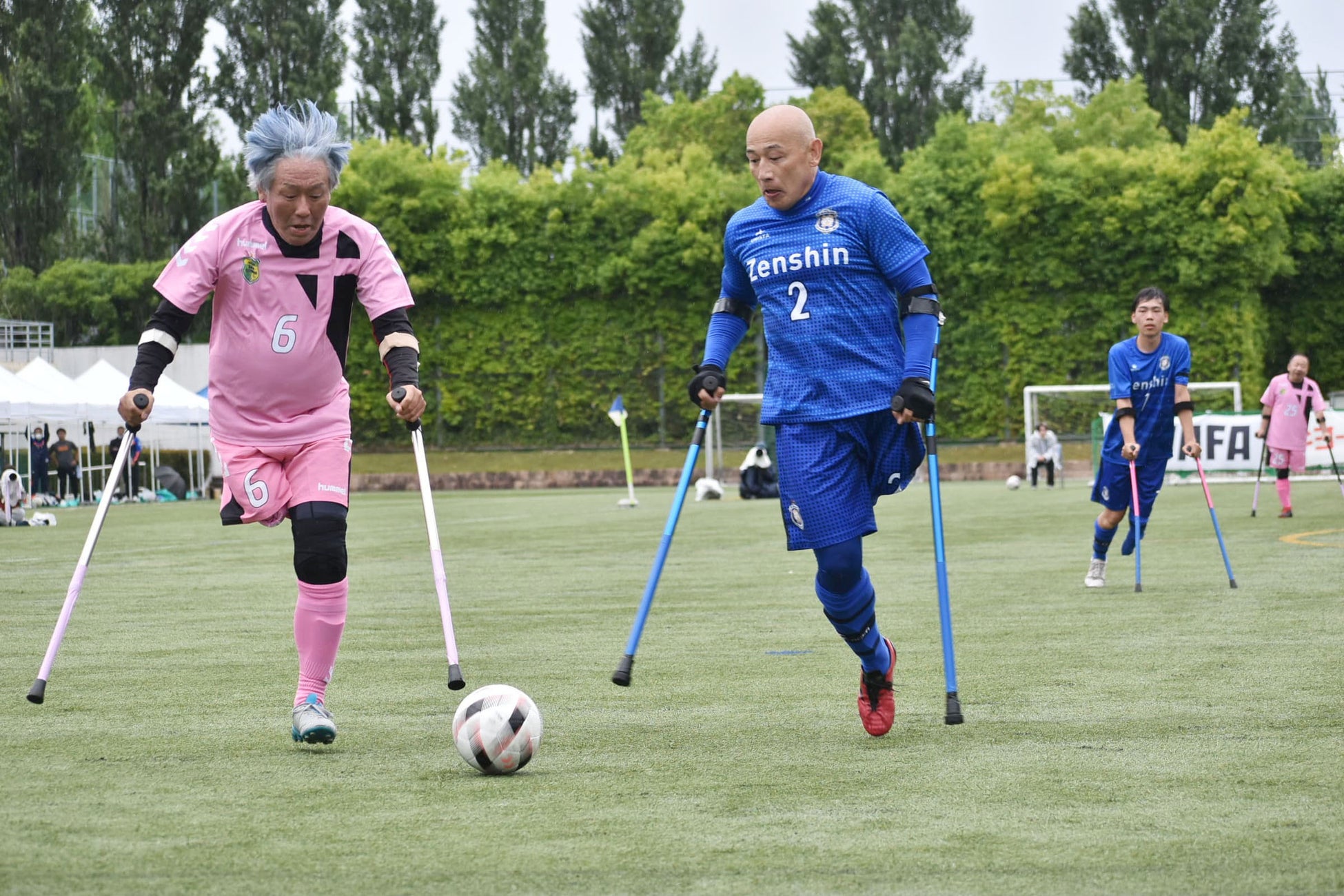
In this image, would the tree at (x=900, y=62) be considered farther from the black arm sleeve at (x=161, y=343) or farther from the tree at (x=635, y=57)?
the black arm sleeve at (x=161, y=343)

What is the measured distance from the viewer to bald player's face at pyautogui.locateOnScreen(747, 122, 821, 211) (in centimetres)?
593

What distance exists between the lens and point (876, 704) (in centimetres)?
579

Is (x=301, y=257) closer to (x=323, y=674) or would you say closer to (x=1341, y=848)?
(x=323, y=674)

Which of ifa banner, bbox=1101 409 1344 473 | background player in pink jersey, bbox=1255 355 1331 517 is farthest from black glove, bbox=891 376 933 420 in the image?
ifa banner, bbox=1101 409 1344 473

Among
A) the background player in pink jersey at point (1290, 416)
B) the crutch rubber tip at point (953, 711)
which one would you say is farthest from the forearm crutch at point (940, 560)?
the background player in pink jersey at point (1290, 416)

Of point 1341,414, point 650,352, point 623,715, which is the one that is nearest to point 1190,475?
point 1341,414

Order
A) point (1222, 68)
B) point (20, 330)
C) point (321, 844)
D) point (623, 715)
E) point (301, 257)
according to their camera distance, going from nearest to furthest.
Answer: point (321, 844)
point (301, 257)
point (623, 715)
point (20, 330)
point (1222, 68)

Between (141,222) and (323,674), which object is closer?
(323,674)

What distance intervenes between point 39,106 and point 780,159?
4740 cm

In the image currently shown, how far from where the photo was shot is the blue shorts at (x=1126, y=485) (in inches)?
479

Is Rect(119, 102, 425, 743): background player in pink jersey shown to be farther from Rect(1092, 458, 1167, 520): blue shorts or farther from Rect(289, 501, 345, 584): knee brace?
Rect(1092, 458, 1167, 520): blue shorts

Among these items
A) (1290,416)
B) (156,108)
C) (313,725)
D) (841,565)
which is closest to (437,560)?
(313,725)

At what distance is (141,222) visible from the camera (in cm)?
5122

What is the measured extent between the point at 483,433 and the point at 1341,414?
25985 millimetres
